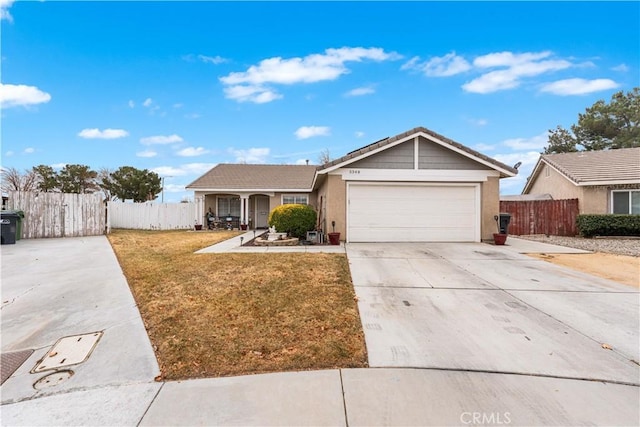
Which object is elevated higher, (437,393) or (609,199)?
(609,199)

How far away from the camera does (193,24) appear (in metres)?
10.6

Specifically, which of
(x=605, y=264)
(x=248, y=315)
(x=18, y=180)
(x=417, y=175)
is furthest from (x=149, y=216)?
(x=605, y=264)

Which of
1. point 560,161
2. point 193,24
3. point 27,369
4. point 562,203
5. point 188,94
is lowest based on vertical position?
point 27,369

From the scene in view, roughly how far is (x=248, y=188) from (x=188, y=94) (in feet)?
20.9

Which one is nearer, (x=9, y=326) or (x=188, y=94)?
(x=9, y=326)

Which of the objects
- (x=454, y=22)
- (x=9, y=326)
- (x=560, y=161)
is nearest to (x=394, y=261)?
(x=9, y=326)

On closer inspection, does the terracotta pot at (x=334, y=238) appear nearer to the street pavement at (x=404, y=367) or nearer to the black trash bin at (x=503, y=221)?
the street pavement at (x=404, y=367)

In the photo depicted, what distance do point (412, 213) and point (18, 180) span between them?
98.6 ft

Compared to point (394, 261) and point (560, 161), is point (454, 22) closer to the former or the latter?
point (394, 261)

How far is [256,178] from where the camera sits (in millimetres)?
20422

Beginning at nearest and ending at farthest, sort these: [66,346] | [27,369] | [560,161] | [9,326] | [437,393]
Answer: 1. [437,393]
2. [27,369]
3. [66,346]
4. [9,326]
5. [560,161]

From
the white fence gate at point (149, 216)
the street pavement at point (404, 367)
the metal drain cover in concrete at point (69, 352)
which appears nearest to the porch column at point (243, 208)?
the white fence gate at point (149, 216)

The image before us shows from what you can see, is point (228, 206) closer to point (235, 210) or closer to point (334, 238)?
point (235, 210)

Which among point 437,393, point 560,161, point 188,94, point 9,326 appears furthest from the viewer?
point 560,161
